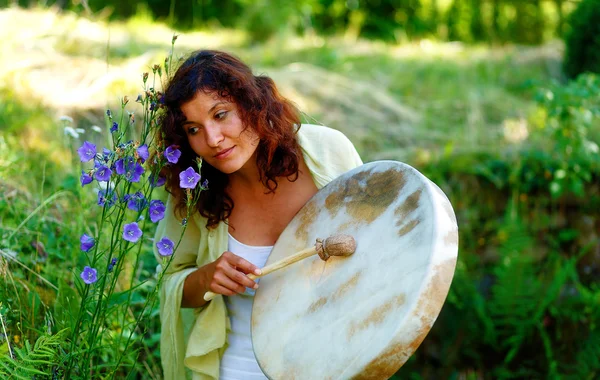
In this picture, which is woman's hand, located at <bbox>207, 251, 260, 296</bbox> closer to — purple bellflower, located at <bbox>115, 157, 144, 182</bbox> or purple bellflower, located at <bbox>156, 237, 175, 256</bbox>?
purple bellflower, located at <bbox>156, 237, 175, 256</bbox>

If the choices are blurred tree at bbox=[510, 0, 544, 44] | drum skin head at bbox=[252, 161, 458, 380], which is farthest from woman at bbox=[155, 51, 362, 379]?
blurred tree at bbox=[510, 0, 544, 44]

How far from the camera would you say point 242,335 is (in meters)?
→ 2.39

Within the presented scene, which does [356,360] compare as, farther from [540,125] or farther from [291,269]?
[540,125]

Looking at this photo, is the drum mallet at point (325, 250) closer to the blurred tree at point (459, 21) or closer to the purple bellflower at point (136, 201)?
the purple bellflower at point (136, 201)

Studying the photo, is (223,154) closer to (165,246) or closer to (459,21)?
(165,246)

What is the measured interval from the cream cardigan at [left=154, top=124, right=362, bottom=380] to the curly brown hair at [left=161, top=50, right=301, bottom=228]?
5cm

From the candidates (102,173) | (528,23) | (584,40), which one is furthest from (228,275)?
(528,23)

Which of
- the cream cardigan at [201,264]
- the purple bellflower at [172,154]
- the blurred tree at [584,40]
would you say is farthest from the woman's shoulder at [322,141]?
the blurred tree at [584,40]

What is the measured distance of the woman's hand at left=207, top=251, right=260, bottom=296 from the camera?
6.86ft

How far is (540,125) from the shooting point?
4844 mm

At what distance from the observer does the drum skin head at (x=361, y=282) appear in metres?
1.69

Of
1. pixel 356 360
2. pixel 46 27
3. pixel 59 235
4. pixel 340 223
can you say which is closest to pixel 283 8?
pixel 46 27

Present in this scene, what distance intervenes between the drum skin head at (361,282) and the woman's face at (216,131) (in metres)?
0.31

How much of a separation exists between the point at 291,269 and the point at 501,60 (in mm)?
5545
